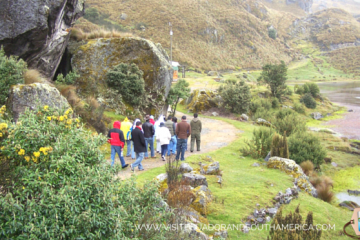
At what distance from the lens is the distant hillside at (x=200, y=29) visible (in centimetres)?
6510

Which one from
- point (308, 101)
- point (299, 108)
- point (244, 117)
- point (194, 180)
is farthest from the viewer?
point (308, 101)

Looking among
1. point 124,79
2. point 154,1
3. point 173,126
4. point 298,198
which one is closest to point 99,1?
point 154,1

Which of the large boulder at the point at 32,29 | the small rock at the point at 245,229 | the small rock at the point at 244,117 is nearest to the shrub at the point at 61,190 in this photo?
the small rock at the point at 245,229

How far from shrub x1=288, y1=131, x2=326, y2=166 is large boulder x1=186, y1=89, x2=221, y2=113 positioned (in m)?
13.2

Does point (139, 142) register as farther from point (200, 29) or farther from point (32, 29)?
point (200, 29)

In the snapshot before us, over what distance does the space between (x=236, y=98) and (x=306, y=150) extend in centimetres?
1276

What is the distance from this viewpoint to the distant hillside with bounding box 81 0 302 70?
214ft

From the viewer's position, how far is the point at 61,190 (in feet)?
10.5

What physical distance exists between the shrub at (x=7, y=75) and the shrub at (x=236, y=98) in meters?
20.1

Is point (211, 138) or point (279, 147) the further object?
point (211, 138)

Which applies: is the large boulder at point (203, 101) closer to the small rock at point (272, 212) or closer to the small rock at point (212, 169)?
the small rock at point (212, 169)

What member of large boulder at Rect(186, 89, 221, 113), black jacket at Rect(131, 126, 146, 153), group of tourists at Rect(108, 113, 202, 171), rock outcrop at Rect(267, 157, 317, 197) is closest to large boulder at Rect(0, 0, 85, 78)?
group of tourists at Rect(108, 113, 202, 171)

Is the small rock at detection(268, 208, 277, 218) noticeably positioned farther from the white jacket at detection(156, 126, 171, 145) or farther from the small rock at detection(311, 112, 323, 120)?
the small rock at detection(311, 112, 323, 120)

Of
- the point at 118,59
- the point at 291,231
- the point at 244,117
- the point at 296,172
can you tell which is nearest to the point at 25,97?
the point at 118,59
